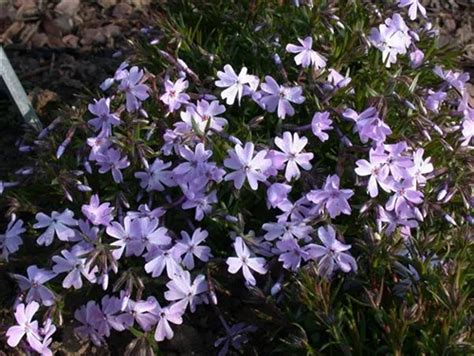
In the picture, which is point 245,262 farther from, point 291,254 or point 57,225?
point 57,225

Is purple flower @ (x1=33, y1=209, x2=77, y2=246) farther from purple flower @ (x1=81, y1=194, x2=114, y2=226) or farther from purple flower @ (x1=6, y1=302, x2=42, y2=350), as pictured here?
purple flower @ (x1=6, y1=302, x2=42, y2=350)

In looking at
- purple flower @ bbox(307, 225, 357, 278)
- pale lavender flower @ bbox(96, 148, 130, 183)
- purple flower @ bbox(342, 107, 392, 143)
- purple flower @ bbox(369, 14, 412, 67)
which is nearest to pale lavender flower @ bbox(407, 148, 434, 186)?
purple flower @ bbox(342, 107, 392, 143)

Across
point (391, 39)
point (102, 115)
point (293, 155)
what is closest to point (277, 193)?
point (293, 155)

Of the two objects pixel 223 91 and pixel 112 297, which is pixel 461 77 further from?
pixel 112 297

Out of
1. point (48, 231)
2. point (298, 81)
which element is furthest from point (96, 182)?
point (298, 81)

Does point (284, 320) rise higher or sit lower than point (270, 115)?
lower

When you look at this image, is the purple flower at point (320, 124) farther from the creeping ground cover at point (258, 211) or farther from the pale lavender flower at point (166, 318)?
the pale lavender flower at point (166, 318)
